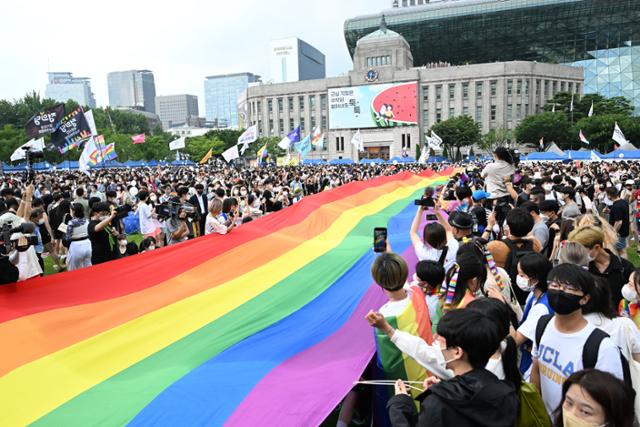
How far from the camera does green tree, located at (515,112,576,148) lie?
197ft

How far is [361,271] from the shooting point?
6.34 m

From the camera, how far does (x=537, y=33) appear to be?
317 feet

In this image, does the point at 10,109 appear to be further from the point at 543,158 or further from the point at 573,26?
the point at 573,26

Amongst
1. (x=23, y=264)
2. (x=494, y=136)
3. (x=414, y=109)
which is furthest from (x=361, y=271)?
(x=414, y=109)

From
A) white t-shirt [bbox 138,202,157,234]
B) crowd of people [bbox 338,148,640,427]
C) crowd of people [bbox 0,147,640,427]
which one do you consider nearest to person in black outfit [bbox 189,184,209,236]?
white t-shirt [bbox 138,202,157,234]

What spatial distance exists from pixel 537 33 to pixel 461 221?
10770cm

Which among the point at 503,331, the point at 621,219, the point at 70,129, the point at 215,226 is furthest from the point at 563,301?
the point at 70,129

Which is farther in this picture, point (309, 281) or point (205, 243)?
point (205, 243)

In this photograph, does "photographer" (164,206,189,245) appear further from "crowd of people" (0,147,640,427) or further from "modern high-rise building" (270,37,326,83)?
"modern high-rise building" (270,37,326,83)

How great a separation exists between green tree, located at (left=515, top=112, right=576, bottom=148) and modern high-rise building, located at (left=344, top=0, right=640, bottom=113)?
41.7 metres

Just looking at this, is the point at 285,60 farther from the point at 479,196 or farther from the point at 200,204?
the point at 479,196

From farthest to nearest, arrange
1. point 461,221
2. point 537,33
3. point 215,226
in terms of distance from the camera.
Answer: point 537,33 → point 215,226 → point 461,221

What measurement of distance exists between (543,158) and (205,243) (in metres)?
36.8

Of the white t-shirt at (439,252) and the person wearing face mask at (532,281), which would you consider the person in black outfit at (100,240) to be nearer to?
the white t-shirt at (439,252)
